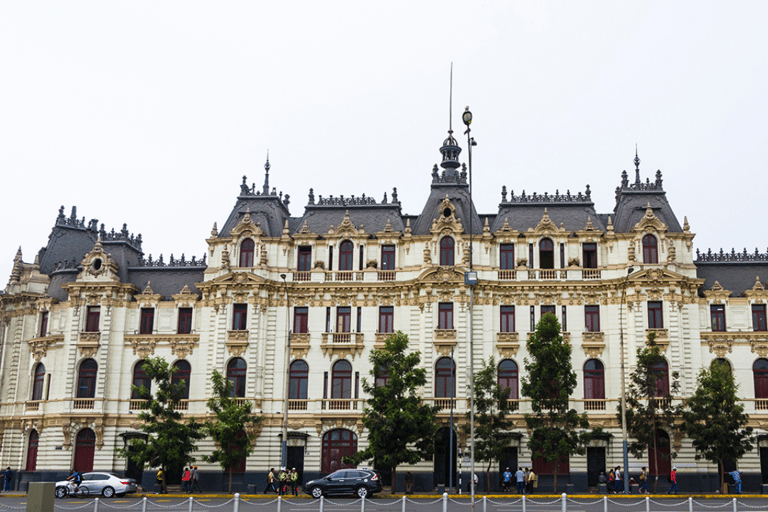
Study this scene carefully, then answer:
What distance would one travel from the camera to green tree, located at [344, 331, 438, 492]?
52594 mm

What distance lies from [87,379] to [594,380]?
36756mm

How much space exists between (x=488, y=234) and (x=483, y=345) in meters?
8.12

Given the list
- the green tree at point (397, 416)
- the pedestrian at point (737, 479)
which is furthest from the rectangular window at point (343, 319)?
the pedestrian at point (737, 479)

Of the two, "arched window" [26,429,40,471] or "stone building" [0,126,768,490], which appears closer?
"stone building" [0,126,768,490]

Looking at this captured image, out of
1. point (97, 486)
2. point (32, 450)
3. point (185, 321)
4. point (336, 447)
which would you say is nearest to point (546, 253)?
point (336, 447)

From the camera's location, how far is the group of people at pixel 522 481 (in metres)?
53.7

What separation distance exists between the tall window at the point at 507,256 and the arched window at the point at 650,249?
9.32 meters

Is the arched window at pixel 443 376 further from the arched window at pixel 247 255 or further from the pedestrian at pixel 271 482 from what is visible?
the arched window at pixel 247 255

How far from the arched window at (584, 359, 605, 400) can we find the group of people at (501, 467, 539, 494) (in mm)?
7262

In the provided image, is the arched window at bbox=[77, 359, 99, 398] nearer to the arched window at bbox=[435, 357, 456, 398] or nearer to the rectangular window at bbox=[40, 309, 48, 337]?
the rectangular window at bbox=[40, 309, 48, 337]

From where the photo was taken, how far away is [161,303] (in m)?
64.8

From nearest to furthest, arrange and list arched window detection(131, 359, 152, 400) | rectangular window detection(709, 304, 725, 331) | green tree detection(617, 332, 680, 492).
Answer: green tree detection(617, 332, 680, 492) → rectangular window detection(709, 304, 725, 331) → arched window detection(131, 359, 152, 400)

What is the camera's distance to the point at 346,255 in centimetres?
6406

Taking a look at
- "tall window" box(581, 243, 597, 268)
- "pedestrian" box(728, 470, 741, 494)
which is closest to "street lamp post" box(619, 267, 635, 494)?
"tall window" box(581, 243, 597, 268)
